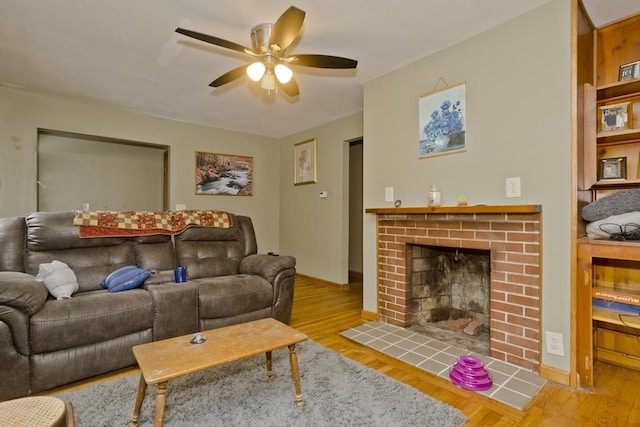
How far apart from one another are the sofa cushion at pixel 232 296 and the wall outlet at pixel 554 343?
2.04m

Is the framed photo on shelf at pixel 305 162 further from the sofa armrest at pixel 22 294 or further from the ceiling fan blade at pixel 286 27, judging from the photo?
the sofa armrest at pixel 22 294

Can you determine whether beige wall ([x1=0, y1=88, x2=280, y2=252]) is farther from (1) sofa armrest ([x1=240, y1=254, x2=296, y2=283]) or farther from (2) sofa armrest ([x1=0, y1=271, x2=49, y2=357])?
(2) sofa armrest ([x1=0, y1=271, x2=49, y2=357])

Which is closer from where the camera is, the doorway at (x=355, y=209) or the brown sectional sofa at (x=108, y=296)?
the brown sectional sofa at (x=108, y=296)

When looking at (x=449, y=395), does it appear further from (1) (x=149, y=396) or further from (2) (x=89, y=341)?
(2) (x=89, y=341)

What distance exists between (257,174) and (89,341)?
3792 mm

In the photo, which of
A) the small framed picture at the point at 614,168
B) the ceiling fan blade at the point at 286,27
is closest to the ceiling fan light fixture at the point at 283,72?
the ceiling fan blade at the point at 286,27

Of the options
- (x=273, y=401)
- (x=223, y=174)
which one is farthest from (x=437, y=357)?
(x=223, y=174)

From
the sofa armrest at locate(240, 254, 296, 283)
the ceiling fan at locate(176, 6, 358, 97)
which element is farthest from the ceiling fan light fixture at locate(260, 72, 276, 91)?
the sofa armrest at locate(240, 254, 296, 283)

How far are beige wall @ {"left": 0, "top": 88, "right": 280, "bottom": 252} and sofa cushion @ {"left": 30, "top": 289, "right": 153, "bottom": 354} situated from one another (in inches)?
95.4

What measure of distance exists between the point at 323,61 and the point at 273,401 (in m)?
2.19

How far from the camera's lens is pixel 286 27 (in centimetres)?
190

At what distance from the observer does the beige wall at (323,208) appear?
14.8 feet

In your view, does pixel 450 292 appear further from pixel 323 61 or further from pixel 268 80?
pixel 268 80

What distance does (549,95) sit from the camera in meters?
2.05
